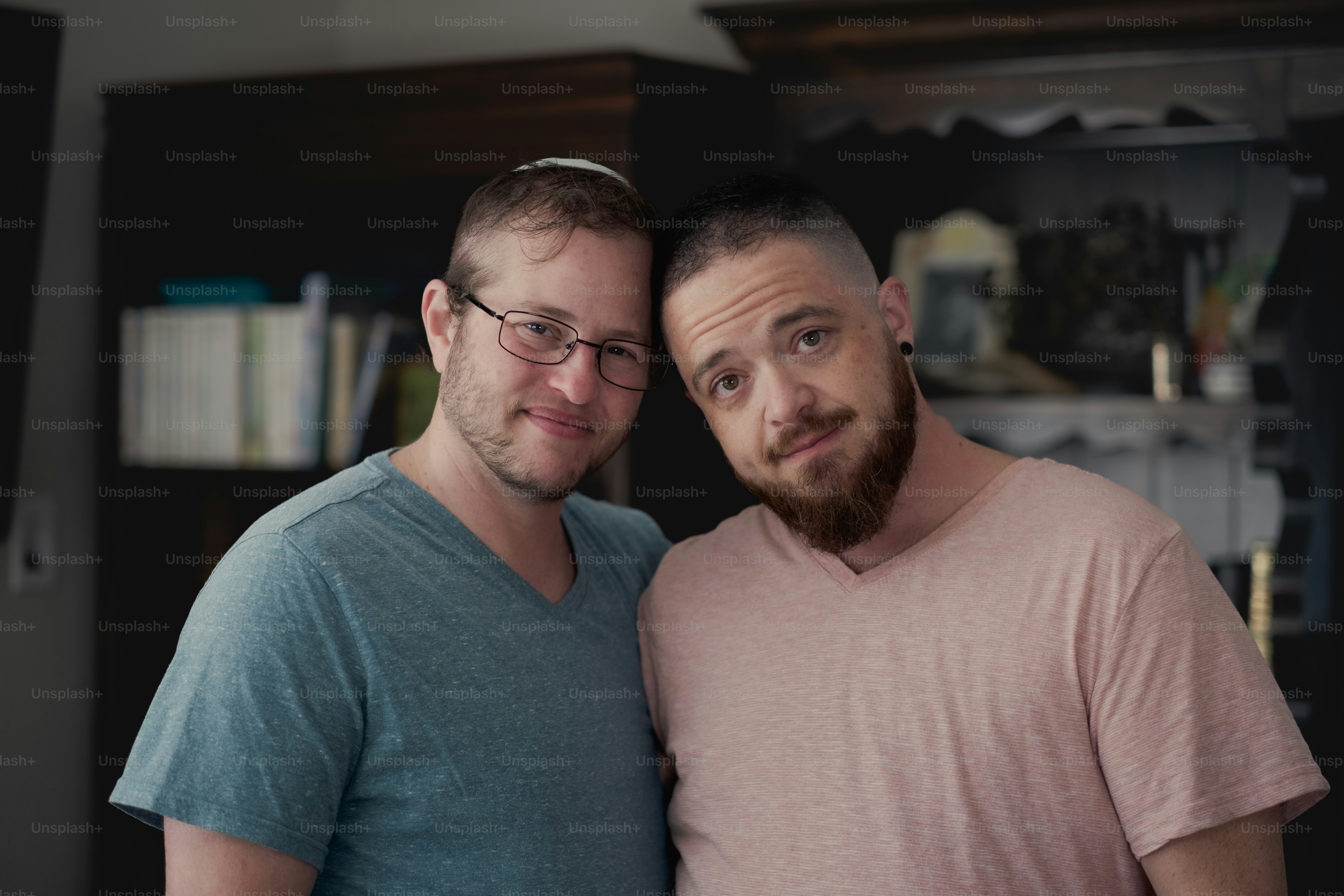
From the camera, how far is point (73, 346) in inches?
96.2

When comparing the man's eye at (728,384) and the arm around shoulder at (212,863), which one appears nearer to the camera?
the arm around shoulder at (212,863)

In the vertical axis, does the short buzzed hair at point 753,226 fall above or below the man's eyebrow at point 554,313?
above

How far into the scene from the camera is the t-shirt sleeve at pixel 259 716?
3.39 ft

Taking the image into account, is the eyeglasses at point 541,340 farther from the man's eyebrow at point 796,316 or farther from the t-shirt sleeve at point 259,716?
the t-shirt sleeve at point 259,716

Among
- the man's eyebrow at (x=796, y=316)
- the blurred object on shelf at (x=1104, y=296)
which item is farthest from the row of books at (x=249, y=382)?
the blurred object on shelf at (x=1104, y=296)

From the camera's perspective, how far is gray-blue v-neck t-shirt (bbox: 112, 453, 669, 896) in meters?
1.06

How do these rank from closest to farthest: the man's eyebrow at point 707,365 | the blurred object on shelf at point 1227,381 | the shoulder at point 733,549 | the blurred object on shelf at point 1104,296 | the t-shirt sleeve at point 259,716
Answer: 1. the t-shirt sleeve at point 259,716
2. the man's eyebrow at point 707,365
3. the shoulder at point 733,549
4. the blurred object on shelf at point 1227,381
5. the blurred object on shelf at point 1104,296

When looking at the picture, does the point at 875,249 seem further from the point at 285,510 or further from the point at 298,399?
the point at 285,510

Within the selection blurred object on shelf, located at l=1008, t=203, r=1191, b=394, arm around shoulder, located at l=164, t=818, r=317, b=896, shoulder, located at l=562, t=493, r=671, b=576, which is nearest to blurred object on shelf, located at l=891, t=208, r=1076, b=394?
blurred object on shelf, located at l=1008, t=203, r=1191, b=394

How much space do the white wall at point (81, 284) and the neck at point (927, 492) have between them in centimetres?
130

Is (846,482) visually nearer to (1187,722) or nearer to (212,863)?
(1187,722)

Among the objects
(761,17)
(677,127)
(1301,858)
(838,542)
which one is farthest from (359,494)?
(1301,858)

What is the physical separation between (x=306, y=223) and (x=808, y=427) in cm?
176

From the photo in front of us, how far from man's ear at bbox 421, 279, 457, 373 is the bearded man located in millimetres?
305
